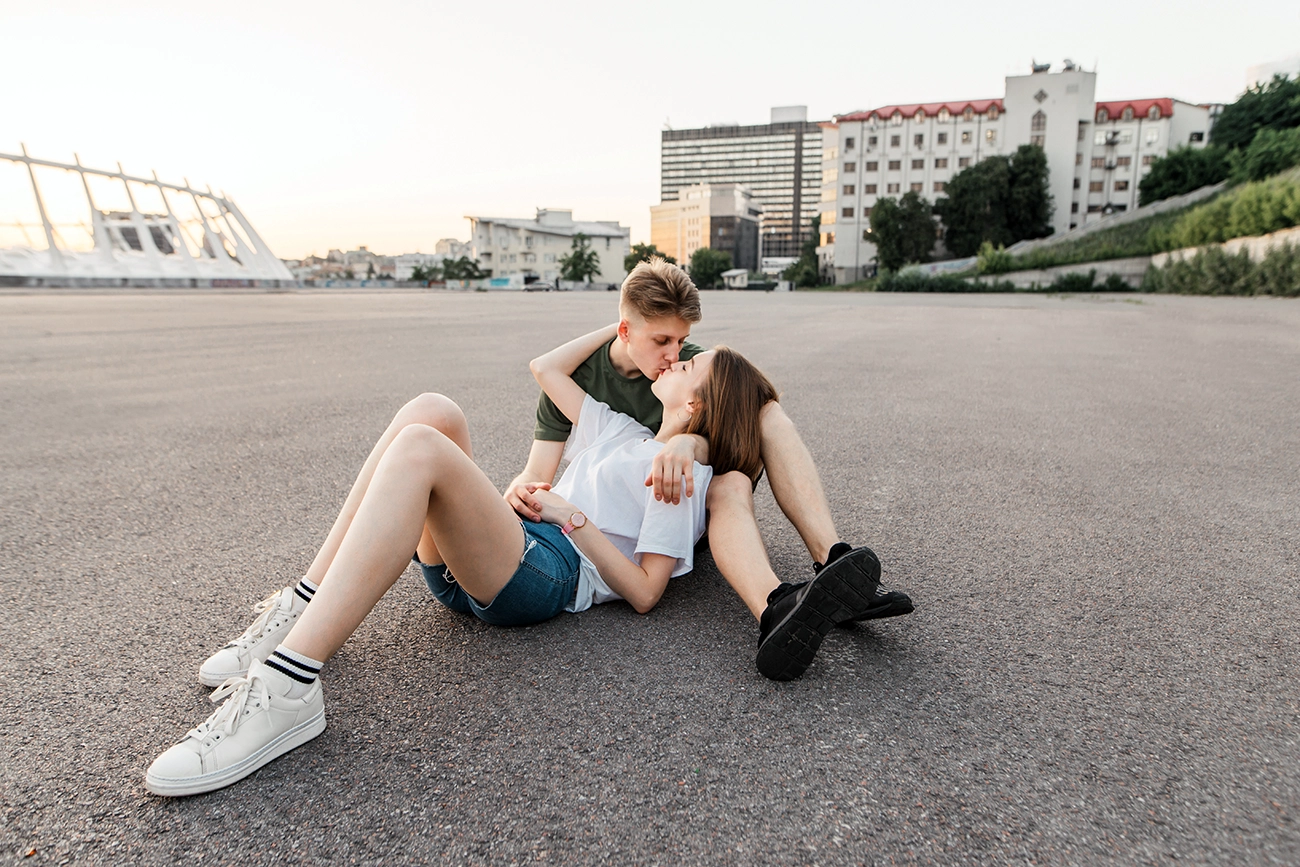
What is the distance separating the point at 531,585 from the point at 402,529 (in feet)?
1.62

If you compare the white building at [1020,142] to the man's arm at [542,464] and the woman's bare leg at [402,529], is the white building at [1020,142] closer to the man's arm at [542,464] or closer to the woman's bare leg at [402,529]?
the man's arm at [542,464]

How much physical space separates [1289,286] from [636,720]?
1039 inches

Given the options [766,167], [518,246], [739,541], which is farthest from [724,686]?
[766,167]

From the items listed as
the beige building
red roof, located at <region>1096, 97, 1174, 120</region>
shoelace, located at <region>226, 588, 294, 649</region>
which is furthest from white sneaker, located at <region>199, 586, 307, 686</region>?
the beige building

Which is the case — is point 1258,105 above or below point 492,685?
above

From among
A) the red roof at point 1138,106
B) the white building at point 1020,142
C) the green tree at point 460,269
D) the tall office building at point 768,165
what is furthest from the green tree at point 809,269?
the tall office building at point 768,165

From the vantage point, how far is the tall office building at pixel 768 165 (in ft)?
505

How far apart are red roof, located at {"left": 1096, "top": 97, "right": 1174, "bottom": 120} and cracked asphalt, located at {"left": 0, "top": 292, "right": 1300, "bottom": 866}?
78.0 metres

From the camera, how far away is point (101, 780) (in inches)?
62.6

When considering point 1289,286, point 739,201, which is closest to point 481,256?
point 739,201

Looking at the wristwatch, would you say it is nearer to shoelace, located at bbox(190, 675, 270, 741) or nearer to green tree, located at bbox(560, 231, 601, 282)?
shoelace, located at bbox(190, 675, 270, 741)

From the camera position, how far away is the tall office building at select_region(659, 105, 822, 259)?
15400 cm

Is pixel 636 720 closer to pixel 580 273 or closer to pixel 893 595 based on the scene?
pixel 893 595

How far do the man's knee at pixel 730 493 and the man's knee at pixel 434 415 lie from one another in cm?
77
